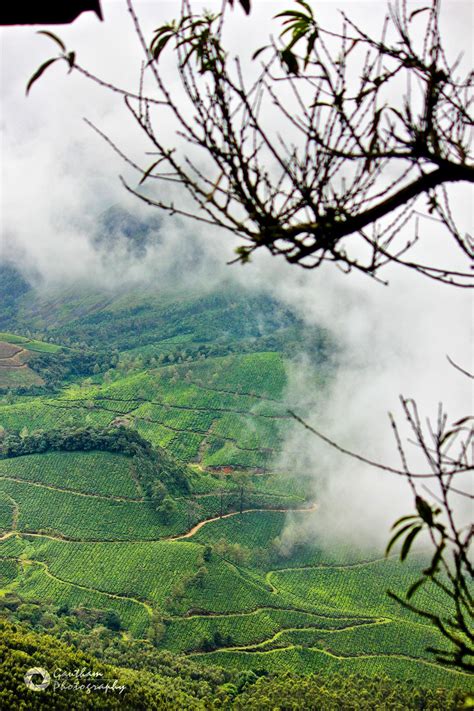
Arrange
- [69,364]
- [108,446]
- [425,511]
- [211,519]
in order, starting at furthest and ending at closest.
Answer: [69,364] → [211,519] → [108,446] → [425,511]

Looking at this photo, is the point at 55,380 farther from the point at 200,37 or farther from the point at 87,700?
the point at 200,37

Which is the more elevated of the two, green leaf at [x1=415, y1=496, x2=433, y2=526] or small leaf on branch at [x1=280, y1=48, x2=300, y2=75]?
small leaf on branch at [x1=280, y1=48, x2=300, y2=75]

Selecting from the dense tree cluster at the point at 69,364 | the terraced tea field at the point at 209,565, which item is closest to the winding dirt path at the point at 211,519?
the terraced tea field at the point at 209,565

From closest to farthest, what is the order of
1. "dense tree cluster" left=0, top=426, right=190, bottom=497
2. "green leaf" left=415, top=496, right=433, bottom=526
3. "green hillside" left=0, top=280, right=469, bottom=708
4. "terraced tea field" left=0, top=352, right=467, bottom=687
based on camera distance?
"green leaf" left=415, top=496, right=433, bottom=526 < "green hillside" left=0, top=280, right=469, bottom=708 < "terraced tea field" left=0, top=352, right=467, bottom=687 < "dense tree cluster" left=0, top=426, right=190, bottom=497

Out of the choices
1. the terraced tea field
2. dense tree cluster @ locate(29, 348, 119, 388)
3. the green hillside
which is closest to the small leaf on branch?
the green hillside

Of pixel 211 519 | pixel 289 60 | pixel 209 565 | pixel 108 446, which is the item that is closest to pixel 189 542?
pixel 209 565

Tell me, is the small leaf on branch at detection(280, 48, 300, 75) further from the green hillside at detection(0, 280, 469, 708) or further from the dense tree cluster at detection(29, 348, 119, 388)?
the dense tree cluster at detection(29, 348, 119, 388)

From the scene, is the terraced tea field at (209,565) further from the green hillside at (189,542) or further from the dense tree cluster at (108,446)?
the dense tree cluster at (108,446)

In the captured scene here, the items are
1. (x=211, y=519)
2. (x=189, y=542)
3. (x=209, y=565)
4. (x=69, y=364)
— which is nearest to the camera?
(x=209, y=565)

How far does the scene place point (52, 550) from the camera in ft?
156

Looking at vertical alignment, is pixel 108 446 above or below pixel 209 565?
above

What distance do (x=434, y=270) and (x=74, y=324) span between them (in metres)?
151

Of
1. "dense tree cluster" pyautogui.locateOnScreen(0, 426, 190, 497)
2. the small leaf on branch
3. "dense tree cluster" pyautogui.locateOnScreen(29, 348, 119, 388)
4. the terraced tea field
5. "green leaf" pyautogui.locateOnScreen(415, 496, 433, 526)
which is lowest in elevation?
the terraced tea field

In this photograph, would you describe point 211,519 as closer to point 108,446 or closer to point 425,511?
point 108,446
